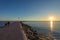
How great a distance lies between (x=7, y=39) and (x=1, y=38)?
11 centimetres

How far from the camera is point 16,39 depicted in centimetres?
221

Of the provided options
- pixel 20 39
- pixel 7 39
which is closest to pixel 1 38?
pixel 7 39

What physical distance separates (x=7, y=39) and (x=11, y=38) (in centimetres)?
7

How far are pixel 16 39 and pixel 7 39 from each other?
0.13 m

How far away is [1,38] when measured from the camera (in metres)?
2.31

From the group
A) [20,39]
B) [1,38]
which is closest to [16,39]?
[20,39]

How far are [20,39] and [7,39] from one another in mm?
193

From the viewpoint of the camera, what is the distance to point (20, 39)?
7.20 feet

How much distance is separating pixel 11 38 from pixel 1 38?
0.15 meters

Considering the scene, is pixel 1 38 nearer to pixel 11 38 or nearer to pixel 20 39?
pixel 11 38

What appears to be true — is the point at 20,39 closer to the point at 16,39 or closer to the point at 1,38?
the point at 16,39

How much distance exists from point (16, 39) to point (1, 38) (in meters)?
0.24

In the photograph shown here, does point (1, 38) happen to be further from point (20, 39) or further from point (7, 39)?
point (20, 39)
